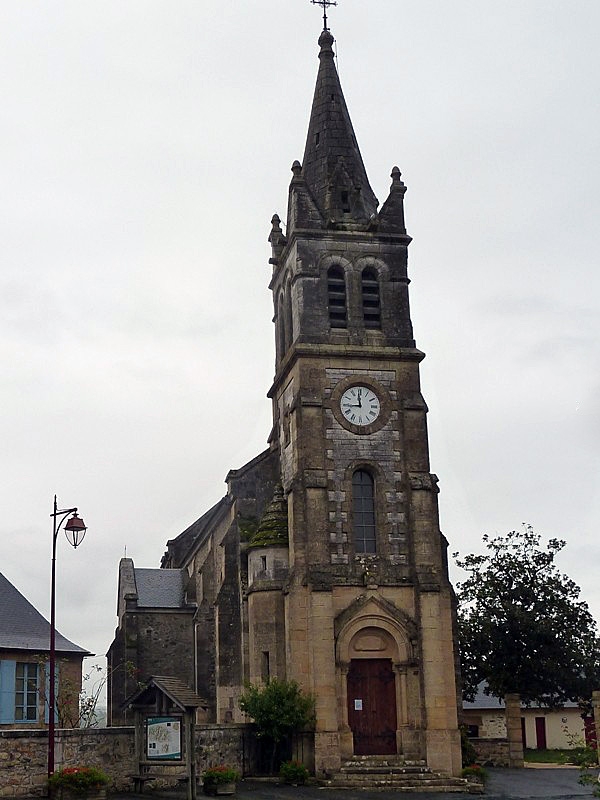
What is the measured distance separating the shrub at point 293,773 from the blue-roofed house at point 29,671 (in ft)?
25.9

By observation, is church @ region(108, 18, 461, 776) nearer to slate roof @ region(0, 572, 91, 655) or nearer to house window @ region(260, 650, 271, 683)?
house window @ region(260, 650, 271, 683)

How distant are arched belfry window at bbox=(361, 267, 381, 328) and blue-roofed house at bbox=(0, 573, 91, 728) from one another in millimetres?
15549

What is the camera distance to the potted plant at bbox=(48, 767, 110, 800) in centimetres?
2511

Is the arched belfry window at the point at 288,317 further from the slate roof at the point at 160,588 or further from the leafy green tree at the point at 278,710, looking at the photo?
the slate roof at the point at 160,588

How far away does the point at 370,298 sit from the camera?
37.1 meters

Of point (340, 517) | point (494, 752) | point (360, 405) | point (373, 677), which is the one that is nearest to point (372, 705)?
point (373, 677)

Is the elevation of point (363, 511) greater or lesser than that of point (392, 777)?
greater

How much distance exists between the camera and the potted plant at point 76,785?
82.4 feet

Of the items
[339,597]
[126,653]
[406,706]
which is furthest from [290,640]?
[126,653]

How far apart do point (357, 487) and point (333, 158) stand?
12.9 metres

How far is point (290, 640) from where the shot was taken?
32.6 meters

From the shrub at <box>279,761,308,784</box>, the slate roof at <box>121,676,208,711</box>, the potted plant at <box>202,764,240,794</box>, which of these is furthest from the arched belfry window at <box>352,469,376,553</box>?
the potted plant at <box>202,764,240,794</box>

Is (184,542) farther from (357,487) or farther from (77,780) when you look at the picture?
(77,780)

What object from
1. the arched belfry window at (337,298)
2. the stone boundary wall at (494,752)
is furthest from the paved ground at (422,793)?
the arched belfry window at (337,298)
